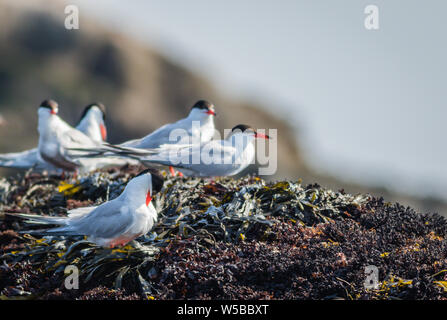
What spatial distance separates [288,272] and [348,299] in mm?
504

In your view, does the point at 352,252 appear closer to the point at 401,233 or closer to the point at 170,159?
the point at 401,233

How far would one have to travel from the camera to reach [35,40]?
3681 centimetres

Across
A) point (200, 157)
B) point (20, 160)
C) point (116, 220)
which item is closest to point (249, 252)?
point (116, 220)

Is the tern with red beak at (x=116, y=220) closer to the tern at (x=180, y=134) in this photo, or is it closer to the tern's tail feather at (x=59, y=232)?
the tern's tail feather at (x=59, y=232)

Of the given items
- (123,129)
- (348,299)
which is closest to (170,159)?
(348,299)

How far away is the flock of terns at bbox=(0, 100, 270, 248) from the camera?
4.31m

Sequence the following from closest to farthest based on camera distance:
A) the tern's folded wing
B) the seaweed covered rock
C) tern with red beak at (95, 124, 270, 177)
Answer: the seaweed covered rock, the tern's folded wing, tern with red beak at (95, 124, 270, 177)

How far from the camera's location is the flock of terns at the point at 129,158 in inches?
170

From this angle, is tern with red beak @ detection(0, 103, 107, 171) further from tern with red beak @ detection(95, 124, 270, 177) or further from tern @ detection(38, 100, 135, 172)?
tern with red beak @ detection(95, 124, 270, 177)

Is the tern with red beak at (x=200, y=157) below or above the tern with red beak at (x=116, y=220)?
above

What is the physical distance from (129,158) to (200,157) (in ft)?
3.31

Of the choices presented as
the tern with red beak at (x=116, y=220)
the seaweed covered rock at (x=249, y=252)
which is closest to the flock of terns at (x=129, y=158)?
the tern with red beak at (x=116, y=220)

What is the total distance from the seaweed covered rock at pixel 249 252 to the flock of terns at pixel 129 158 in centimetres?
22

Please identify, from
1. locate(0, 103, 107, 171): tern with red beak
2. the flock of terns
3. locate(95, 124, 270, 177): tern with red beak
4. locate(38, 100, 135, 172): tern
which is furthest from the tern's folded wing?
locate(0, 103, 107, 171): tern with red beak
